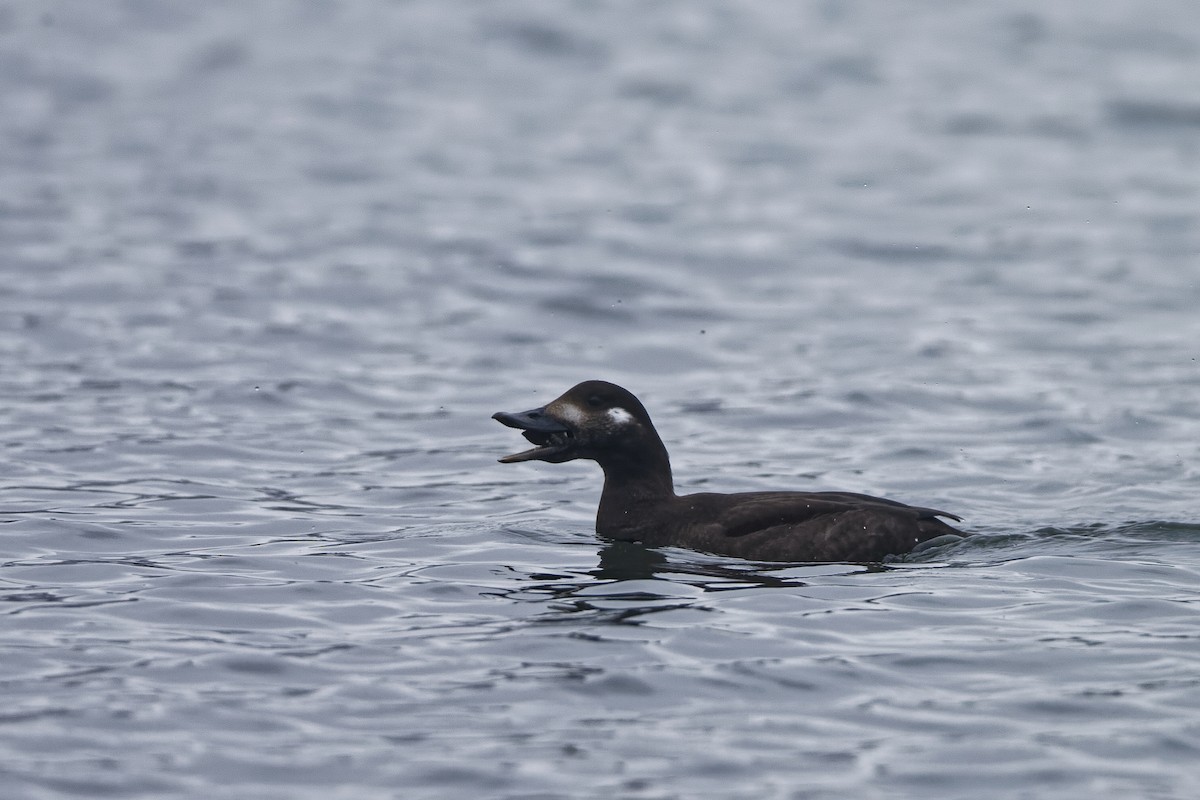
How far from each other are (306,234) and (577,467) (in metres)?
8.63

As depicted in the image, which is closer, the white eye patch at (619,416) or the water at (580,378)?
the water at (580,378)

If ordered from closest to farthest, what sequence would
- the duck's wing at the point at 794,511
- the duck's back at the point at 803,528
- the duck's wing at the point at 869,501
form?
the duck's back at the point at 803,528
the duck's wing at the point at 794,511
the duck's wing at the point at 869,501

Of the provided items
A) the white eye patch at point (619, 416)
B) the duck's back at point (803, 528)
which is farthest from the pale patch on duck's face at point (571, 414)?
the duck's back at point (803, 528)

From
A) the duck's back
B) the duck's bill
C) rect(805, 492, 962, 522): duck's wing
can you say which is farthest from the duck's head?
rect(805, 492, 962, 522): duck's wing

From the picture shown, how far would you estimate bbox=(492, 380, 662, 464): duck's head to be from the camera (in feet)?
36.1

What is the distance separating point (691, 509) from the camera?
10.8 meters

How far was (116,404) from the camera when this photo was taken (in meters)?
14.8

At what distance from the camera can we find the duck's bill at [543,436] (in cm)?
1093

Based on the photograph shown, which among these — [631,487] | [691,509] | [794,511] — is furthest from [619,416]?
[794,511]

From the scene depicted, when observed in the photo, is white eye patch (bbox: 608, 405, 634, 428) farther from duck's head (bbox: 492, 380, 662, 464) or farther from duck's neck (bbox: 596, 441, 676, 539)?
duck's neck (bbox: 596, 441, 676, 539)

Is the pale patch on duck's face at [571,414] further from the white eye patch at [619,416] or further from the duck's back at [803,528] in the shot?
the duck's back at [803,528]

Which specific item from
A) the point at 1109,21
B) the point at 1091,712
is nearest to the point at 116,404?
the point at 1091,712

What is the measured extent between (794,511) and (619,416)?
123cm

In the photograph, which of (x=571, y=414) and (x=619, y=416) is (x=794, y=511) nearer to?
(x=619, y=416)
